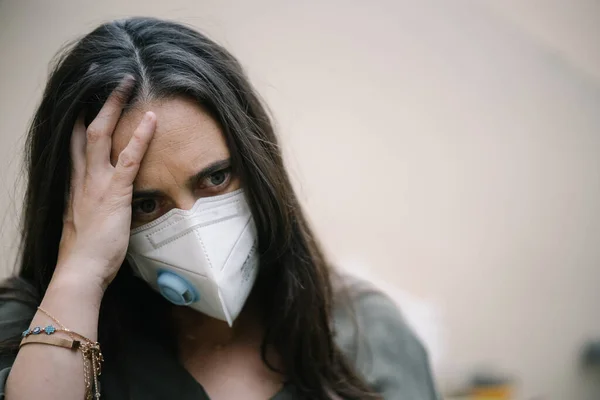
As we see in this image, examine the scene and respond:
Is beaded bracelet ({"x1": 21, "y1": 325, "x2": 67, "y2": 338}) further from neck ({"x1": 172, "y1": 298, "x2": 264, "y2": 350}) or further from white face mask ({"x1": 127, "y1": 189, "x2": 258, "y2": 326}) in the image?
neck ({"x1": 172, "y1": 298, "x2": 264, "y2": 350})

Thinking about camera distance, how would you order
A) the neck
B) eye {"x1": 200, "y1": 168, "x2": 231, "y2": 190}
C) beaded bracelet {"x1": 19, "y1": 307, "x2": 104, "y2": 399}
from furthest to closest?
the neck < eye {"x1": 200, "y1": 168, "x2": 231, "y2": 190} < beaded bracelet {"x1": 19, "y1": 307, "x2": 104, "y2": 399}

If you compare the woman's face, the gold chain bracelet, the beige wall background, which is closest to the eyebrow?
the woman's face

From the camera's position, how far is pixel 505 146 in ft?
7.50

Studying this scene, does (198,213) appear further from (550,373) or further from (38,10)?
(550,373)

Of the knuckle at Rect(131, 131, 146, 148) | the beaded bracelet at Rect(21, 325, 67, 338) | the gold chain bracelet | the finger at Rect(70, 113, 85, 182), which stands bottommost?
the gold chain bracelet

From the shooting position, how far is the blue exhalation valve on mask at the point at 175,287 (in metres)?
1.02

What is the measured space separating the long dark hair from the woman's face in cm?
2

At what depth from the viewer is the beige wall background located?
2.25m

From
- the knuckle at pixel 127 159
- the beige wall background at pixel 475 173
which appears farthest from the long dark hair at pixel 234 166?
the beige wall background at pixel 475 173

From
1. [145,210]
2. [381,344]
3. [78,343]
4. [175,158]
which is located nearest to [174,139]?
[175,158]

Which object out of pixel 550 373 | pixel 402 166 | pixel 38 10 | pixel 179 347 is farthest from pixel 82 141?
pixel 550 373

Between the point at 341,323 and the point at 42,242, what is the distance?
0.66 metres

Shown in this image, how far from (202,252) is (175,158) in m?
0.17

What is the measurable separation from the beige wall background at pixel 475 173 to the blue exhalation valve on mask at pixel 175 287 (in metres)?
1.24
